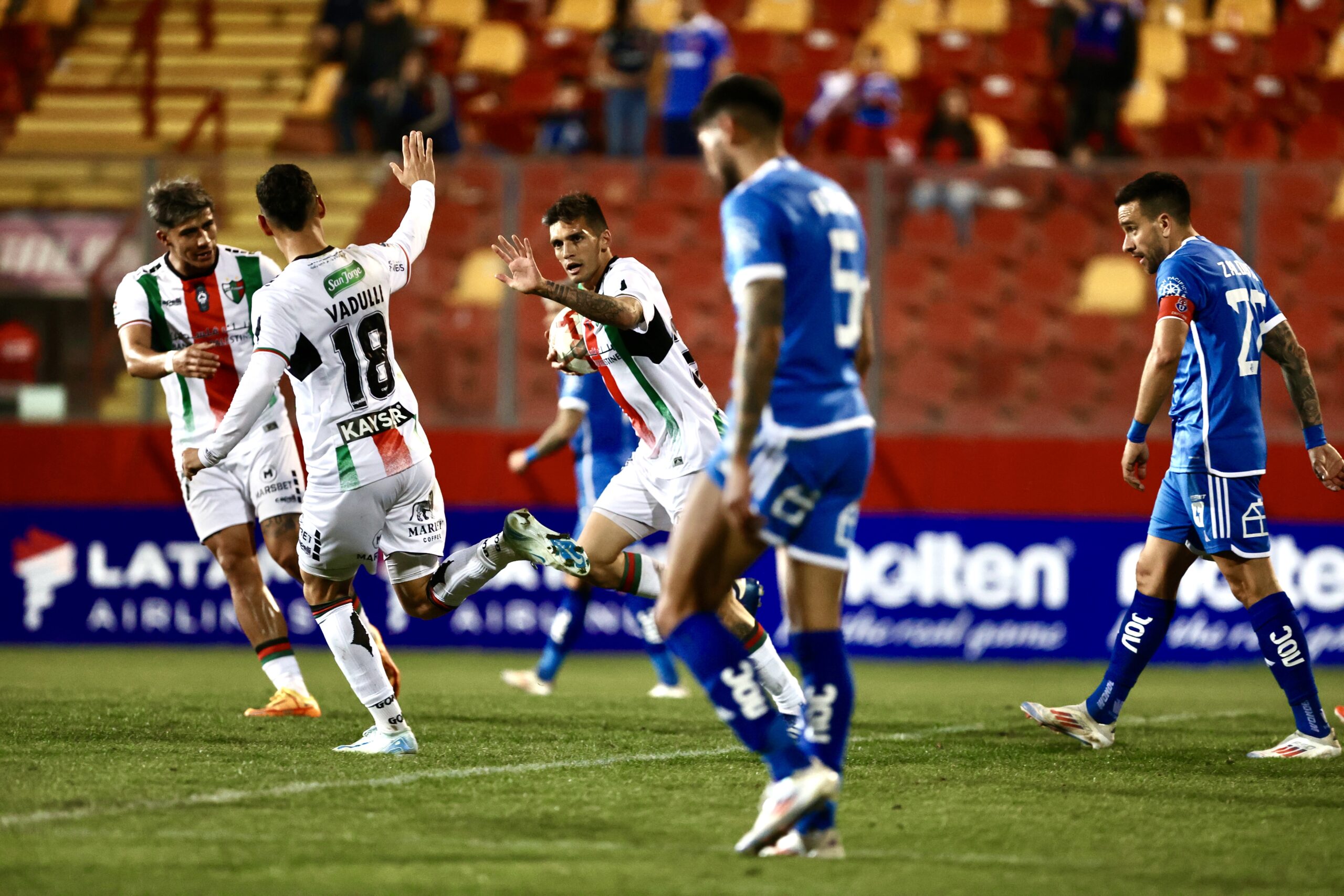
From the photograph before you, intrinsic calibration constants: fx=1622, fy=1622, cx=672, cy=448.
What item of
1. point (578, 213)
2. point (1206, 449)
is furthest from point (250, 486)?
point (1206, 449)

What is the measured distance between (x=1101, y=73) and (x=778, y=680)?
1106 cm

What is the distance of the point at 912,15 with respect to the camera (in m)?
18.9

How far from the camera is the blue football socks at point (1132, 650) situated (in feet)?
22.9

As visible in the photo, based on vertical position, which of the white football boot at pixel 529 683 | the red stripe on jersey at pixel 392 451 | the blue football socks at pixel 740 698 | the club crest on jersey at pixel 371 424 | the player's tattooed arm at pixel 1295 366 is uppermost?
the player's tattooed arm at pixel 1295 366

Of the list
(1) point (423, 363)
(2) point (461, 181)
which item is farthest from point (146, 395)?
(2) point (461, 181)

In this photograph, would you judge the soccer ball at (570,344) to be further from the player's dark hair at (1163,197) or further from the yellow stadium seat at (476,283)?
the yellow stadium seat at (476,283)

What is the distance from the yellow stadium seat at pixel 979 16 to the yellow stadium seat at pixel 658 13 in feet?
10.5

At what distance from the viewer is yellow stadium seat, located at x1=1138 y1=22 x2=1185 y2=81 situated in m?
18.3

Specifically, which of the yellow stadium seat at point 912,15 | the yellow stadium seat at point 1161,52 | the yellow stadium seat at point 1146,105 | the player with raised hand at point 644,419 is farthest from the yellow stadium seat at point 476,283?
the yellow stadium seat at point 1161,52

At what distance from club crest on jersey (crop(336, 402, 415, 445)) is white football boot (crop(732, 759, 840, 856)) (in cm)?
259

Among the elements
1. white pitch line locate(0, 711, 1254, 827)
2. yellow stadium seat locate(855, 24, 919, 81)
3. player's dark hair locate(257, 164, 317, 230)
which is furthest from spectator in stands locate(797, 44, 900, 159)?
player's dark hair locate(257, 164, 317, 230)

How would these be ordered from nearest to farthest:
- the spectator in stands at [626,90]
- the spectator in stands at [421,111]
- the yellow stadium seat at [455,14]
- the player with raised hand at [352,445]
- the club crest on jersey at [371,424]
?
1. the player with raised hand at [352,445]
2. the club crest on jersey at [371,424]
3. the spectator in stands at [421,111]
4. the spectator in stands at [626,90]
5. the yellow stadium seat at [455,14]

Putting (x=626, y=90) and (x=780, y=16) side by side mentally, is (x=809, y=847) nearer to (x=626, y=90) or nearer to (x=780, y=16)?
(x=626, y=90)

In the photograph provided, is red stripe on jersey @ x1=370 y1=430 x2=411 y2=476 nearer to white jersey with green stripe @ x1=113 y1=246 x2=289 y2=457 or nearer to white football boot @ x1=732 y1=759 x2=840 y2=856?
white jersey with green stripe @ x1=113 y1=246 x2=289 y2=457
